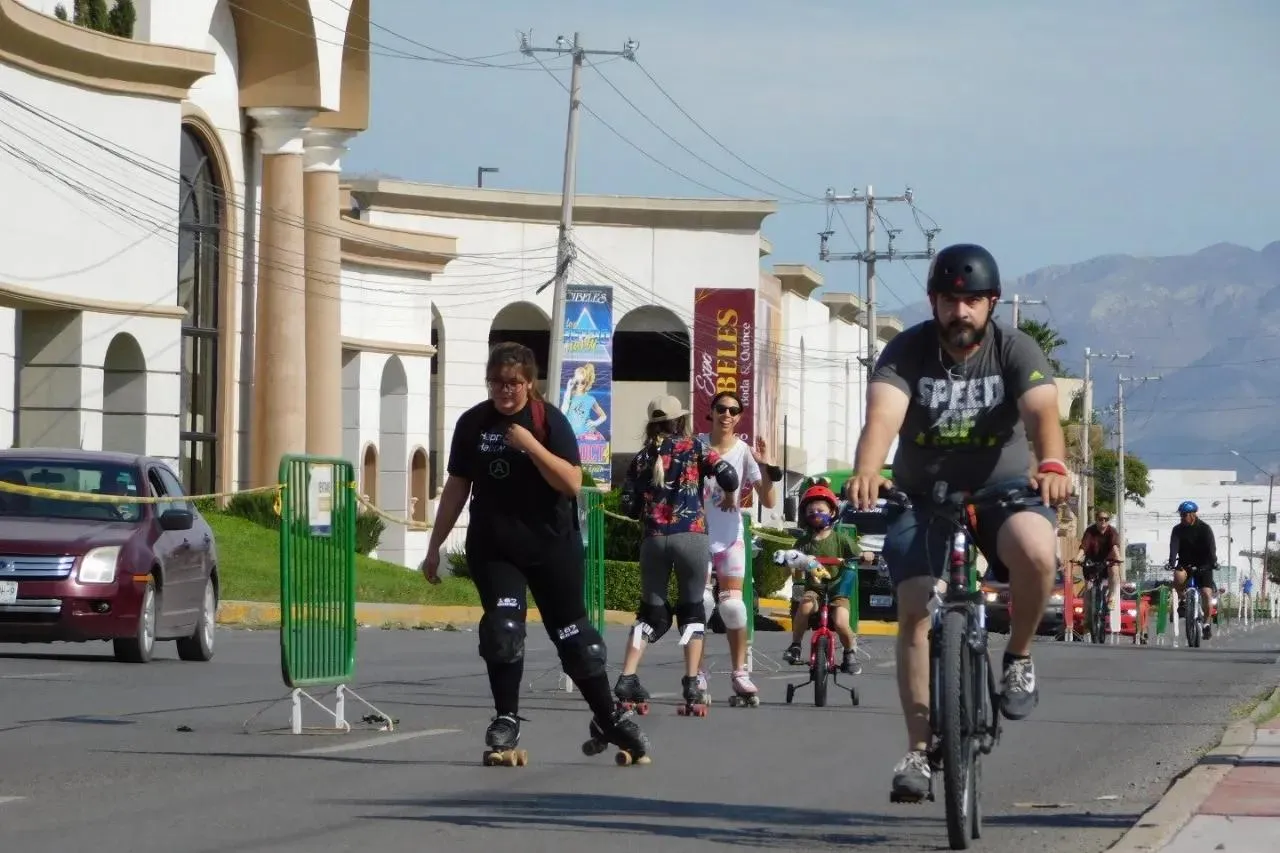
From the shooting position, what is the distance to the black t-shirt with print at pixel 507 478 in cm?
1029

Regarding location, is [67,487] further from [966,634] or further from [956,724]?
[956,724]

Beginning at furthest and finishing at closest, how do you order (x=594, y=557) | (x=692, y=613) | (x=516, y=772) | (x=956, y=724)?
(x=594, y=557) < (x=692, y=613) < (x=516, y=772) < (x=956, y=724)

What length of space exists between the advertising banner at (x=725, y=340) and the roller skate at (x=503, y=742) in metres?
55.0

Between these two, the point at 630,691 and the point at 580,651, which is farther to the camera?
the point at 630,691

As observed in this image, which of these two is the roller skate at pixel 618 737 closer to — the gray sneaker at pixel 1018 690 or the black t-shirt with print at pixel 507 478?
the black t-shirt with print at pixel 507 478

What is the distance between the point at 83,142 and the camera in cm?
3488

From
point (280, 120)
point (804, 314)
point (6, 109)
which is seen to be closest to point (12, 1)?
point (6, 109)

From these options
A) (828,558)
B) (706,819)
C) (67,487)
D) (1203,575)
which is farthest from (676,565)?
(1203,575)

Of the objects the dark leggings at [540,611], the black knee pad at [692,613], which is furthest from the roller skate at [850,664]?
the dark leggings at [540,611]

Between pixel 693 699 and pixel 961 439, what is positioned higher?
pixel 961 439

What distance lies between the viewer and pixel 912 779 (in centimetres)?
783

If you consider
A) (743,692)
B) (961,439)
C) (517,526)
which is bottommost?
(743,692)

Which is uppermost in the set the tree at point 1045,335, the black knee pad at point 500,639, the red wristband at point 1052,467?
the tree at point 1045,335

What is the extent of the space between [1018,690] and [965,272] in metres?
1.39
